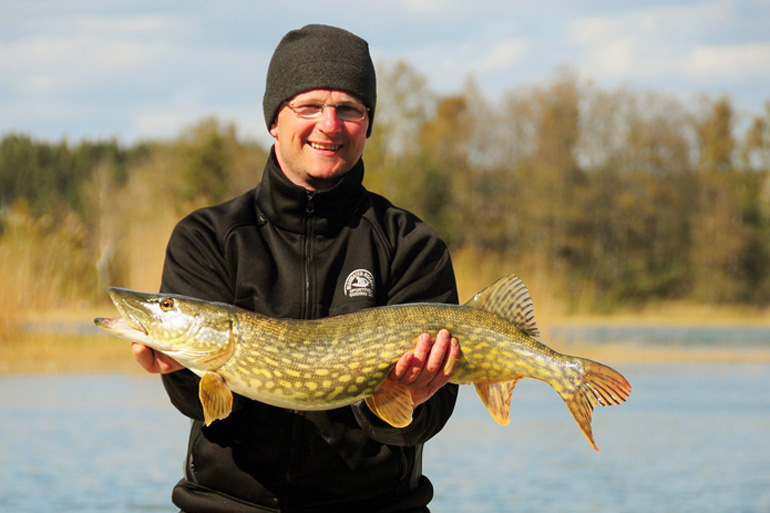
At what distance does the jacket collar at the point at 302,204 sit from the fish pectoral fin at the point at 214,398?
54 cm

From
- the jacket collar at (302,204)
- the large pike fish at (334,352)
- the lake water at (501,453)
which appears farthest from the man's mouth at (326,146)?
the lake water at (501,453)

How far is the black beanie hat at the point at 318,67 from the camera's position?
3020mm

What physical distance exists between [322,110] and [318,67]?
0.14 meters

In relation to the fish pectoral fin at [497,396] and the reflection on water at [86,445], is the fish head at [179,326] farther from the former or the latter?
the reflection on water at [86,445]

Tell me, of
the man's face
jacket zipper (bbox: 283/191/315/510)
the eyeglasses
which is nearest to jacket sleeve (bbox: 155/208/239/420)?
jacket zipper (bbox: 283/191/315/510)

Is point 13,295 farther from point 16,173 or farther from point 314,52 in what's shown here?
point 16,173

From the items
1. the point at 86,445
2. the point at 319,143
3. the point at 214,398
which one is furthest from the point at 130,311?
the point at 86,445

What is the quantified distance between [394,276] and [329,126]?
0.51 meters

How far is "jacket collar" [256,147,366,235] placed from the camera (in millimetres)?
2957

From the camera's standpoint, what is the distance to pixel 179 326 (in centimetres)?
278

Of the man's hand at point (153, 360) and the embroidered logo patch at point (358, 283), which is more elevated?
the embroidered logo patch at point (358, 283)

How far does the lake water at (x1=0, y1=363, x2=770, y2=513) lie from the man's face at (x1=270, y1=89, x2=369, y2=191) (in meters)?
5.25

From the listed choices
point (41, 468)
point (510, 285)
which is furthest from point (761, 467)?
point (510, 285)

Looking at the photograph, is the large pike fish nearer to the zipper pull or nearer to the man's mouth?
the zipper pull
